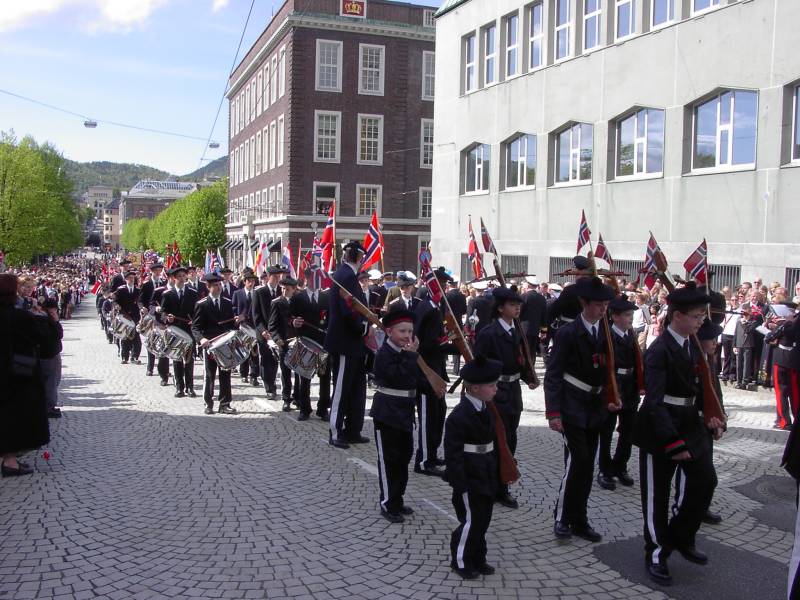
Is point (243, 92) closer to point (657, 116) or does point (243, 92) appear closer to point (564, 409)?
point (657, 116)

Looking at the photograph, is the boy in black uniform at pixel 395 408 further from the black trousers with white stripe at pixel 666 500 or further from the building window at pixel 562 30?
the building window at pixel 562 30

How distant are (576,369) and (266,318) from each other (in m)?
7.92

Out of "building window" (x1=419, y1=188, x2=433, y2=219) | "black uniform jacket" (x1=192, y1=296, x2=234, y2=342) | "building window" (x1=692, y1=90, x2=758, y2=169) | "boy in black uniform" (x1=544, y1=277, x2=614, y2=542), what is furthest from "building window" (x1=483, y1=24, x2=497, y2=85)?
"building window" (x1=419, y1=188, x2=433, y2=219)

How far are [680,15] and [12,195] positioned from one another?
4615cm

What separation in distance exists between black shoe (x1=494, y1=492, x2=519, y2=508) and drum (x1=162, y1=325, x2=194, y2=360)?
7544 millimetres

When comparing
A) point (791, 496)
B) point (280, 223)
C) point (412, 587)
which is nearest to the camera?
point (412, 587)

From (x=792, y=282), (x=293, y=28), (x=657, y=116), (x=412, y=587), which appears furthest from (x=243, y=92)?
(x=412, y=587)

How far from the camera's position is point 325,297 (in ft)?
38.3

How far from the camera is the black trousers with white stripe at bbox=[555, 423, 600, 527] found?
246 inches

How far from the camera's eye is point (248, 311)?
1397 cm

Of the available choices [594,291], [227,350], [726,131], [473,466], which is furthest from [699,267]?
[726,131]

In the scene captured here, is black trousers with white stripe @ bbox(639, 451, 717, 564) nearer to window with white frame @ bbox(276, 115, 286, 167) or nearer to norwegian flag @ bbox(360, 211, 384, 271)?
norwegian flag @ bbox(360, 211, 384, 271)

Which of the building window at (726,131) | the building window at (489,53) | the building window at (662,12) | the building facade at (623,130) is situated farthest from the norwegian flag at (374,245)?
the building window at (489,53)

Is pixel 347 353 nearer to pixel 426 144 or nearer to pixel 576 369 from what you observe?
pixel 576 369
